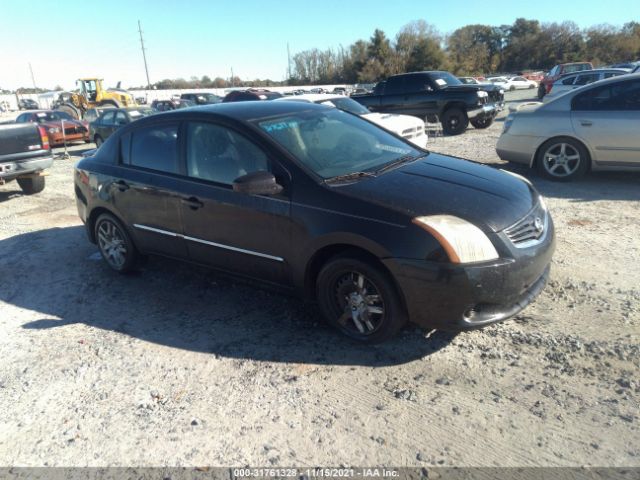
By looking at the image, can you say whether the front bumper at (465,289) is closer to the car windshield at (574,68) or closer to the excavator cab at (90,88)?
the car windshield at (574,68)

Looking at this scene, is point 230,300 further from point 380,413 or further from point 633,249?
point 633,249

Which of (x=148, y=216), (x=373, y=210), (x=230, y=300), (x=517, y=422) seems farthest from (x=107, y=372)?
(x=517, y=422)

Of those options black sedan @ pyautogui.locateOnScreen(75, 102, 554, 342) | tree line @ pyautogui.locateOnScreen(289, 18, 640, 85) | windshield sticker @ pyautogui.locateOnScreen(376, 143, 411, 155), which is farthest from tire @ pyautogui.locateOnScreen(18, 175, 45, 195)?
tree line @ pyautogui.locateOnScreen(289, 18, 640, 85)

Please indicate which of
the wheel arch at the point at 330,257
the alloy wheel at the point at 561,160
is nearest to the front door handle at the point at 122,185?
the wheel arch at the point at 330,257

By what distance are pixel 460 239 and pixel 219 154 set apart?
6.89 feet

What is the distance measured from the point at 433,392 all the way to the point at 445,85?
42.4ft

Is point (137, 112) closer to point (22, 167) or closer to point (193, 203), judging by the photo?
point (22, 167)

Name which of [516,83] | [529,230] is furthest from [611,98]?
[516,83]

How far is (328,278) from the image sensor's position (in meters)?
3.31

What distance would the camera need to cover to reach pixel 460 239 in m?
2.85

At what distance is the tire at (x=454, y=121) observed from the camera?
13.4 meters

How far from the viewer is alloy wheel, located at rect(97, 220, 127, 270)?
4855 millimetres

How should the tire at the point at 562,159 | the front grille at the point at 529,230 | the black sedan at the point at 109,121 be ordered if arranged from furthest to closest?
1. the black sedan at the point at 109,121
2. the tire at the point at 562,159
3. the front grille at the point at 529,230

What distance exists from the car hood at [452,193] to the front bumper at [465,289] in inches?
11.0
